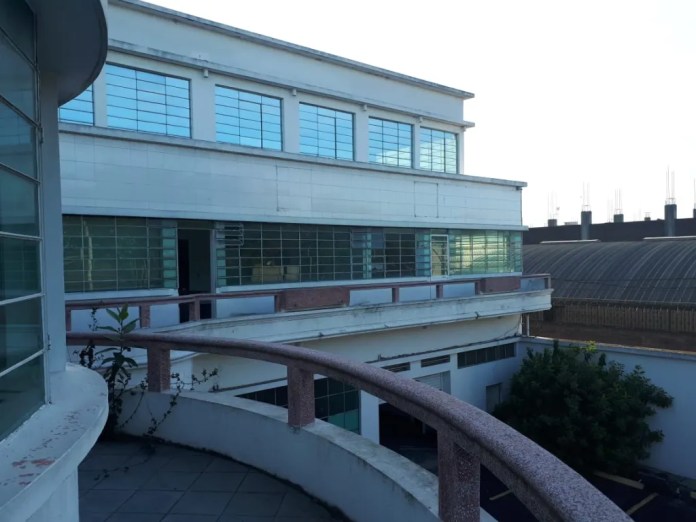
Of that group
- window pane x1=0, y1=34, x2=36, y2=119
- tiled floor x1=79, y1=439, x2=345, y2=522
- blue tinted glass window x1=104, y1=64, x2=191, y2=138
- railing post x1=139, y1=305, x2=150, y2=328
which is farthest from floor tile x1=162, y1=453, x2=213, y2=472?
blue tinted glass window x1=104, y1=64, x2=191, y2=138

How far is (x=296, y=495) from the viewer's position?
12.6 feet

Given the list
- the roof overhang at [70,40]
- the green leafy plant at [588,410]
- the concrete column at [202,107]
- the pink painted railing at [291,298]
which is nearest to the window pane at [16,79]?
the roof overhang at [70,40]

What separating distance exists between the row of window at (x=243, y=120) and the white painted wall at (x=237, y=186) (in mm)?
1606

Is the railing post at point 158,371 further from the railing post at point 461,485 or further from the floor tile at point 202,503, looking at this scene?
the railing post at point 461,485

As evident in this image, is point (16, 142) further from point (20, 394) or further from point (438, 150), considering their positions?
point (438, 150)

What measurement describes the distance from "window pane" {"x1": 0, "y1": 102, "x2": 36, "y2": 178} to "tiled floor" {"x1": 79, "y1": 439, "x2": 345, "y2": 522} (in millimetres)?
2203

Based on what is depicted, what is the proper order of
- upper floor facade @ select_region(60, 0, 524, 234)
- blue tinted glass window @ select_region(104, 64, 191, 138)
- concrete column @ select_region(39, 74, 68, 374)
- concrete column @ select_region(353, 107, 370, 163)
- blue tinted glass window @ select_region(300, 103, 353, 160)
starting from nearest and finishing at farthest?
concrete column @ select_region(39, 74, 68, 374) < upper floor facade @ select_region(60, 0, 524, 234) < blue tinted glass window @ select_region(104, 64, 191, 138) < blue tinted glass window @ select_region(300, 103, 353, 160) < concrete column @ select_region(353, 107, 370, 163)

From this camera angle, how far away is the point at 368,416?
566 inches

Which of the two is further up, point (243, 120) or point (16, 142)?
point (243, 120)

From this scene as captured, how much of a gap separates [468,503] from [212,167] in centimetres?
1092

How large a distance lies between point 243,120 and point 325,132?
2.71 metres

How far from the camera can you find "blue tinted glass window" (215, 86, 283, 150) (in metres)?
14.2

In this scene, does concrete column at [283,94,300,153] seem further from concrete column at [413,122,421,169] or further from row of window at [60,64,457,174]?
concrete column at [413,122,421,169]

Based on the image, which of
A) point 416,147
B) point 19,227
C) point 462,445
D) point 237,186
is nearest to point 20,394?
point 19,227
